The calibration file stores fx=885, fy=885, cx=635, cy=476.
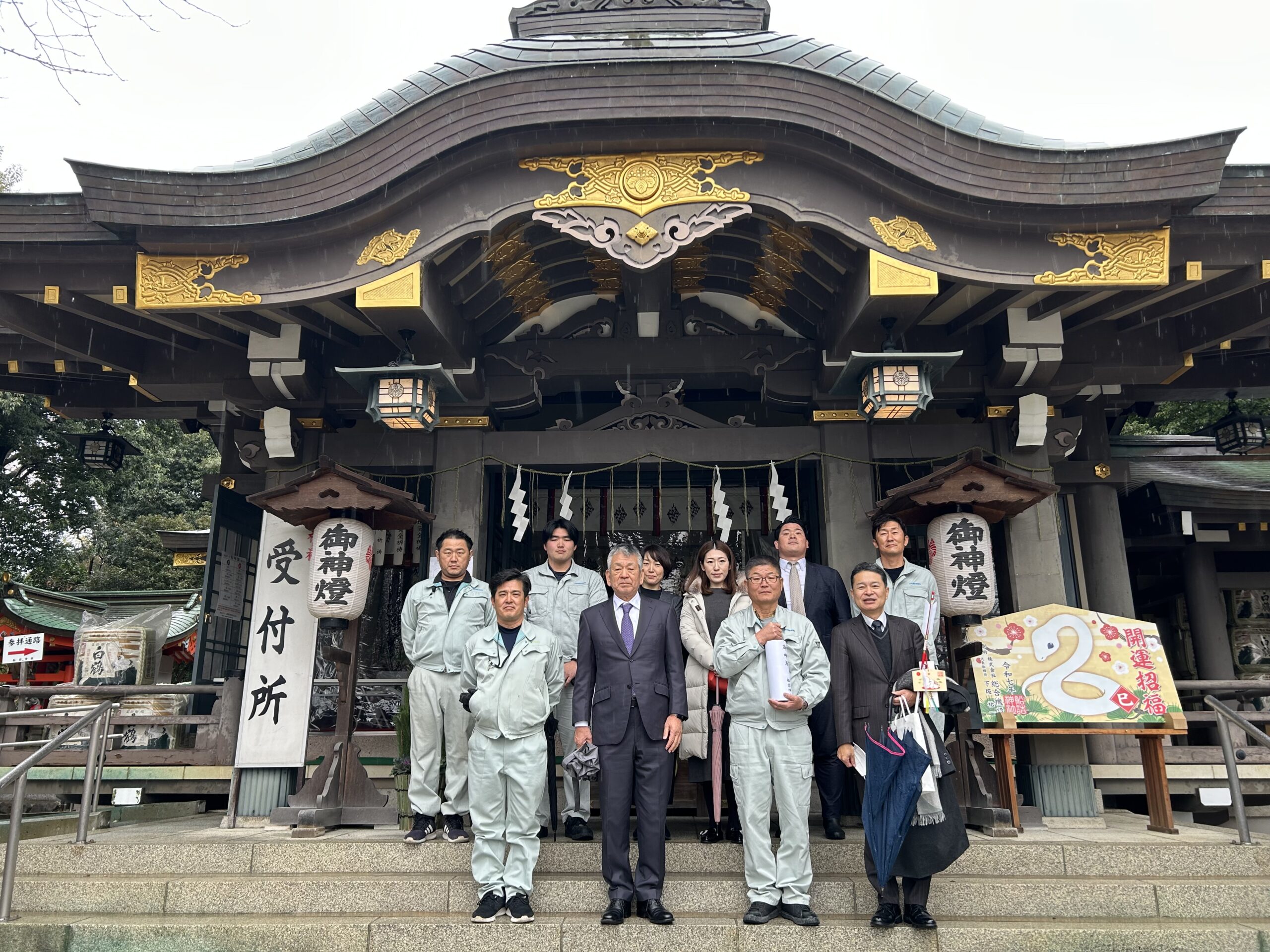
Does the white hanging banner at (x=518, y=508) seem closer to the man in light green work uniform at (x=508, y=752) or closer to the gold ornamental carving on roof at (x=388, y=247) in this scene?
the gold ornamental carving on roof at (x=388, y=247)

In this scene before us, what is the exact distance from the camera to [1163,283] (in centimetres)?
630

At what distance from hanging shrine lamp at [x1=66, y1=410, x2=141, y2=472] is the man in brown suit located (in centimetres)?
876

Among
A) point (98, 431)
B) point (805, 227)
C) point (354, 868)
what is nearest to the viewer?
point (354, 868)

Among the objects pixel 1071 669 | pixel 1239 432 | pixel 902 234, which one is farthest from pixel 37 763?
pixel 1239 432

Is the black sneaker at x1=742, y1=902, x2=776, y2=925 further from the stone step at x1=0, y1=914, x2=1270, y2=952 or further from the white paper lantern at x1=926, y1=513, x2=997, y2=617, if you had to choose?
the white paper lantern at x1=926, y1=513, x2=997, y2=617

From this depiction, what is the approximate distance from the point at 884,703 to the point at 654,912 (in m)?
1.61

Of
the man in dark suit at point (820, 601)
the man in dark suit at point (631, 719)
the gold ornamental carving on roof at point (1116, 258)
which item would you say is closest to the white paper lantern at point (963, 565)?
the man in dark suit at point (820, 601)

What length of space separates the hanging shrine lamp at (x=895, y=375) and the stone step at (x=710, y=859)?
10.5 ft

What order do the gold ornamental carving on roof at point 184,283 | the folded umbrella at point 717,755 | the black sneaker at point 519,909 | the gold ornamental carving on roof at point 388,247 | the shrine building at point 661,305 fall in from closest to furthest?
the black sneaker at point 519,909, the folded umbrella at point 717,755, the shrine building at point 661,305, the gold ornamental carving on roof at point 388,247, the gold ornamental carving on roof at point 184,283

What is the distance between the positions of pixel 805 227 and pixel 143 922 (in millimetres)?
6090

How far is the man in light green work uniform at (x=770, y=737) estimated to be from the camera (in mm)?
4605

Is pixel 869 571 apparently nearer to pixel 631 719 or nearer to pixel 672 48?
pixel 631 719

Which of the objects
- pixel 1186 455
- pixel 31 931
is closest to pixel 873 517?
pixel 31 931

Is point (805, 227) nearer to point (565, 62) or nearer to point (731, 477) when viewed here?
point (565, 62)
